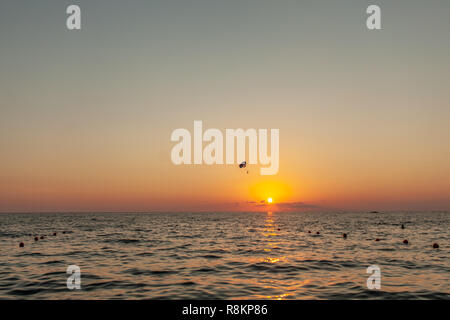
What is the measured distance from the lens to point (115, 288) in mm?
19312

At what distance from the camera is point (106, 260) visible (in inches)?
1155

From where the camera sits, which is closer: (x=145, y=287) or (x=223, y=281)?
(x=145, y=287)

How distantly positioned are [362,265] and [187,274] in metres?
13.5

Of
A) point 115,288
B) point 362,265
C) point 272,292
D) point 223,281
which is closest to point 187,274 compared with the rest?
point 223,281

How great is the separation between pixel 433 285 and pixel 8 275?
86.5ft

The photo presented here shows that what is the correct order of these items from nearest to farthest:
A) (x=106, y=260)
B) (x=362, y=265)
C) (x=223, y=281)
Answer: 1. (x=223, y=281)
2. (x=362, y=265)
3. (x=106, y=260)
